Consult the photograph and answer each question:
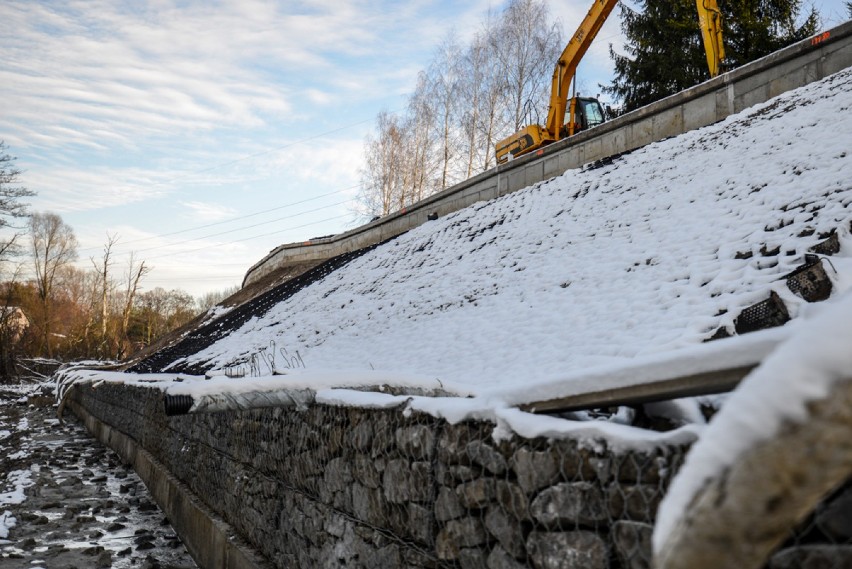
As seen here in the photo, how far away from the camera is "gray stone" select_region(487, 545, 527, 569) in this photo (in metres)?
2.31

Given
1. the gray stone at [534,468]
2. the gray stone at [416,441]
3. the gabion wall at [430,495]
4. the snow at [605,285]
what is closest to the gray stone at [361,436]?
the gabion wall at [430,495]

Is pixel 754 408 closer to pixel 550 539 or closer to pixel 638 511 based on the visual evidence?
pixel 638 511

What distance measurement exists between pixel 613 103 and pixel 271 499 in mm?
23228

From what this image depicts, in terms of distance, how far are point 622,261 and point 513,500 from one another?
20.7 feet

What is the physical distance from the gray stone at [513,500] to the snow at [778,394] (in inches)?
48.3

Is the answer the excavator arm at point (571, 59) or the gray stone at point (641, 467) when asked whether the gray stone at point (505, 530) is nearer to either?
the gray stone at point (641, 467)

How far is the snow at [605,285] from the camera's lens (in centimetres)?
269

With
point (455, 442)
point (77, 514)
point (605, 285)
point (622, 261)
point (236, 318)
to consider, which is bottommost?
point (77, 514)

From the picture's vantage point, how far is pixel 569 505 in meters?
2.05

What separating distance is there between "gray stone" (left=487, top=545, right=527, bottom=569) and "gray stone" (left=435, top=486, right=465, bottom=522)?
0.78 ft

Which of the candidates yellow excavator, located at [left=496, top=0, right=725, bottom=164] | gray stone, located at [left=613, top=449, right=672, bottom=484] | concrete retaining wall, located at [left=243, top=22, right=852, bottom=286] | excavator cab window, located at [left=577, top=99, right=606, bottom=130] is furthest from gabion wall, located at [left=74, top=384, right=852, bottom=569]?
excavator cab window, located at [left=577, top=99, right=606, bottom=130]

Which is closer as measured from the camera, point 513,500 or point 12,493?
point 513,500

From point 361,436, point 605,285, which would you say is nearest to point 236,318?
point 605,285

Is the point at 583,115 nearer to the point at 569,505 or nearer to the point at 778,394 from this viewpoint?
the point at 569,505
